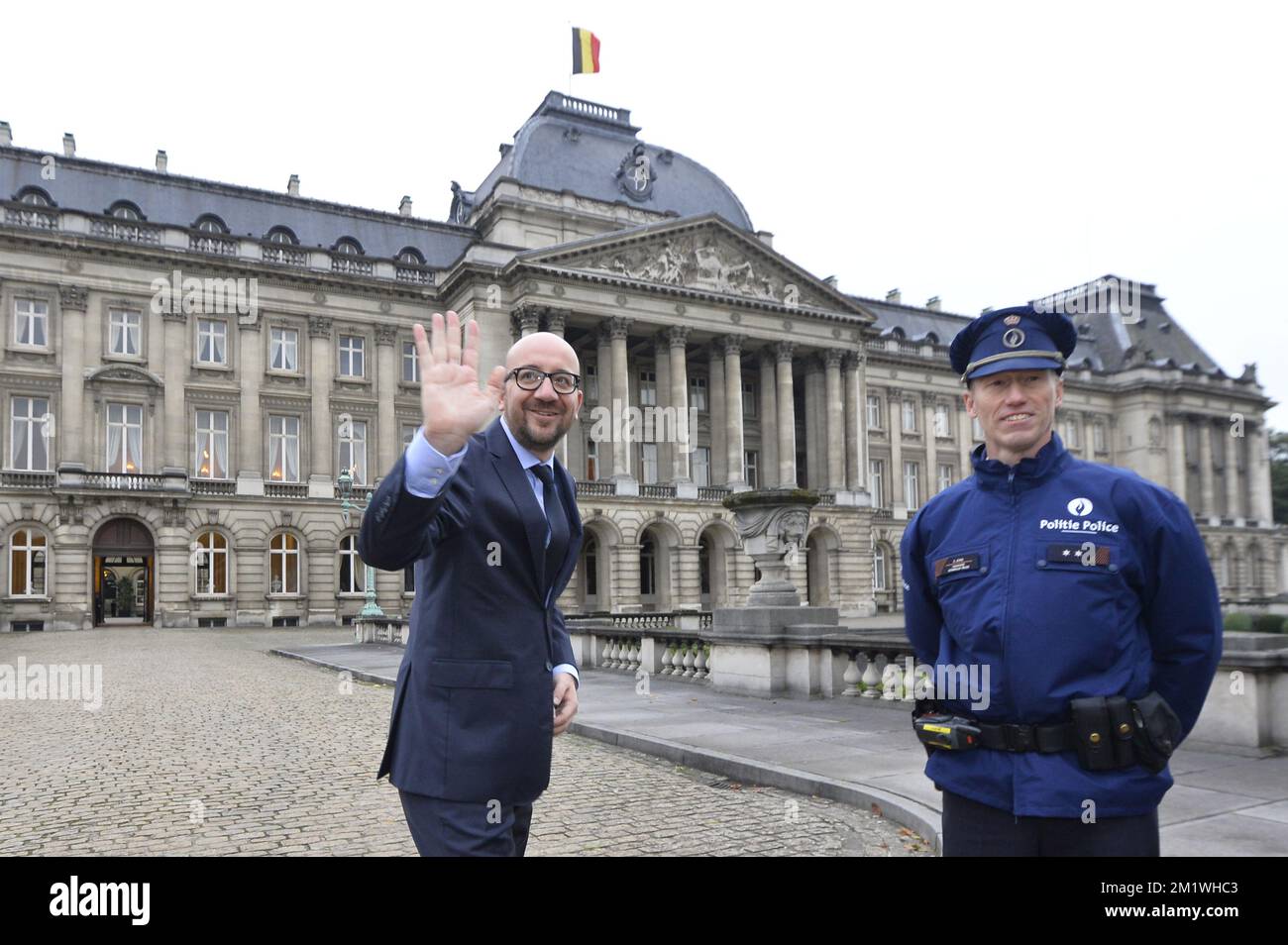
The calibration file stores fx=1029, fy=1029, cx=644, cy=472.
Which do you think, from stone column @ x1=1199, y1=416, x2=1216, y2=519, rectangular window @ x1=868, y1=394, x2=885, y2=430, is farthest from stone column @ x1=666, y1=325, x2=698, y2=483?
stone column @ x1=1199, y1=416, x2=1216, y2=519

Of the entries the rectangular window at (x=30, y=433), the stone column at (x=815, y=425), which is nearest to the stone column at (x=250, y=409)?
the rectangular window at (x=30, y=433)

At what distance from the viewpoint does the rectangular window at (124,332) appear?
43000 mm

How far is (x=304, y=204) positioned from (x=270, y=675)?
35.4 metres

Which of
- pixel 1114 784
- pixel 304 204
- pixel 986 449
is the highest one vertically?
pixel 304 204

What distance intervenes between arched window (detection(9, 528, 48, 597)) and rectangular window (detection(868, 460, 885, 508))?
4489 cm

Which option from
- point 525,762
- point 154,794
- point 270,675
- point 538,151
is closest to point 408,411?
point 538,151

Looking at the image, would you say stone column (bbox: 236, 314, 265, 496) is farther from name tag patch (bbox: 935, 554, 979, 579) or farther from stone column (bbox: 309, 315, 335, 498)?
name tag patch (bbox: 935, 554, 979, 579)

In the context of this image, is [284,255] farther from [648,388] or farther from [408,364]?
[648,388]

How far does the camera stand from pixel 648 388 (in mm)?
54375

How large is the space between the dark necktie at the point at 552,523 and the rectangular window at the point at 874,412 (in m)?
63.2

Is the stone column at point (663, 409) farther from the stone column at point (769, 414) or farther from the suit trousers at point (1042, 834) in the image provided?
the suit trousers at point (1042, 834)

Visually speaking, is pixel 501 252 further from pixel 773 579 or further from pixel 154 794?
pixel 154 794

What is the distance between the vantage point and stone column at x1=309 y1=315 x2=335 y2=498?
4666 cm
